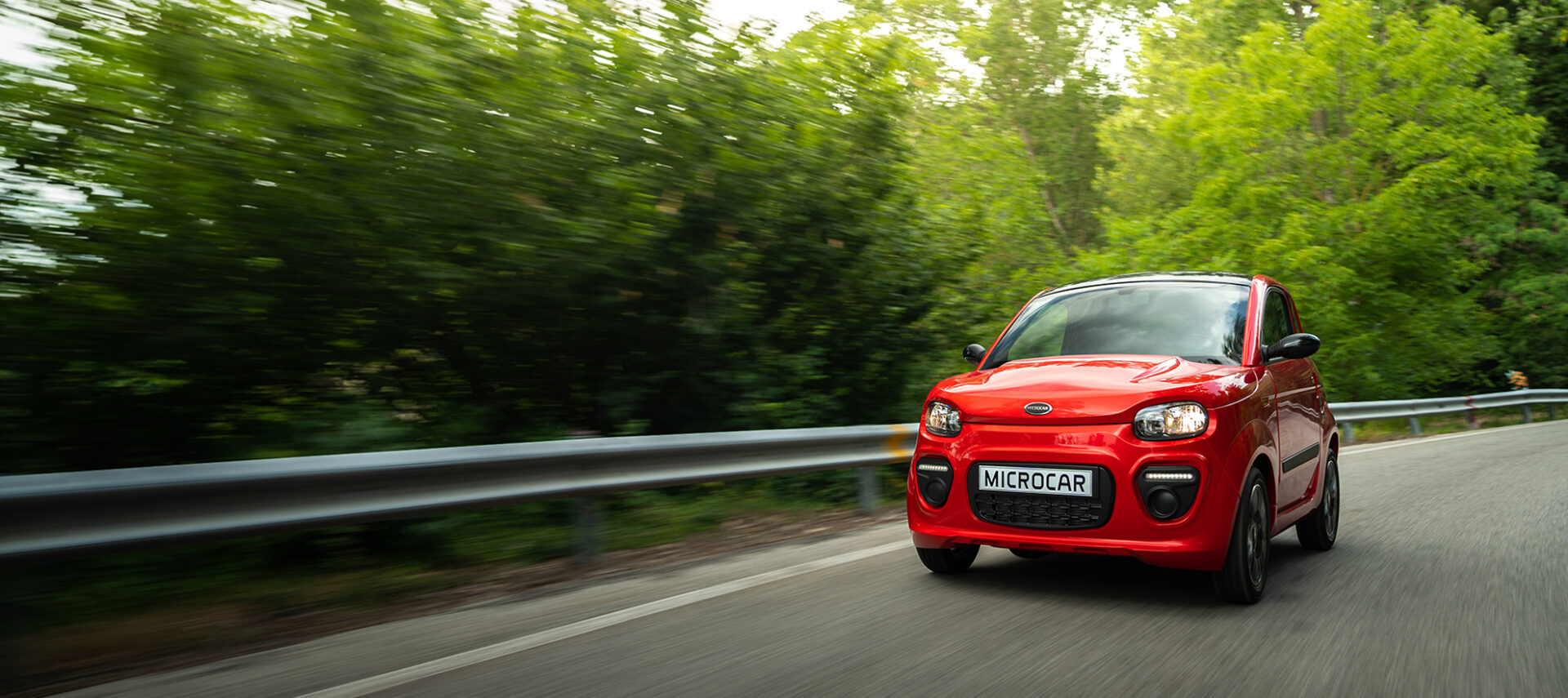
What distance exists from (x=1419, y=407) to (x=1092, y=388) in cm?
1767

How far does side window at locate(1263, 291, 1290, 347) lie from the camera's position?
5961 mm

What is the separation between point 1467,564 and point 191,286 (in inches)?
273

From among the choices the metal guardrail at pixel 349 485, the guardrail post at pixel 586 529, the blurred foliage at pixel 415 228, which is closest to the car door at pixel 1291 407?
the metal guardrail at pixel 349 485

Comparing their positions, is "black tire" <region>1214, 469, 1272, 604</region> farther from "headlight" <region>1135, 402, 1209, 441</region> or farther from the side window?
the side window

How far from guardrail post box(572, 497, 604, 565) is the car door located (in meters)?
3.66

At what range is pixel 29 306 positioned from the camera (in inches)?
207

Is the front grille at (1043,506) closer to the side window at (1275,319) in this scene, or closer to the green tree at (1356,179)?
the side window at (1275,319)

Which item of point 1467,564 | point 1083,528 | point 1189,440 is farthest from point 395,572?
point 1467,564

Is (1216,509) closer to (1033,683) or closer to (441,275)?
(1033,683)

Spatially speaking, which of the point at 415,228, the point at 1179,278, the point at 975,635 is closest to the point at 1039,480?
the point at 975,635

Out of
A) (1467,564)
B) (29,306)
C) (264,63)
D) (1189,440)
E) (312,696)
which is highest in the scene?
(264,63)

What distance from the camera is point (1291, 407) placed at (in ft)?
19.4

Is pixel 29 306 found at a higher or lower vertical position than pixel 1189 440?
lower

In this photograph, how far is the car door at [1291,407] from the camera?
563cm
